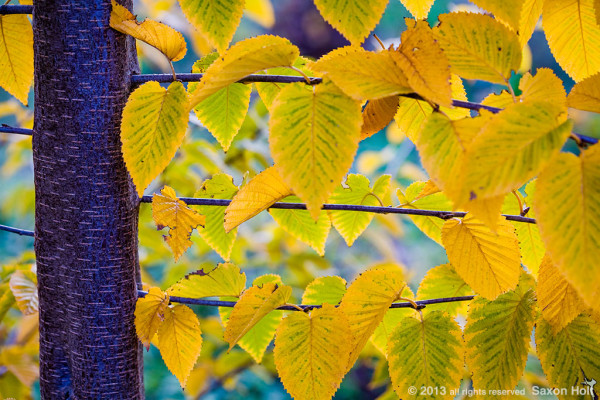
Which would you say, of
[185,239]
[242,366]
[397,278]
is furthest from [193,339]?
[242,366]

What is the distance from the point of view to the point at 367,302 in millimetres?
402

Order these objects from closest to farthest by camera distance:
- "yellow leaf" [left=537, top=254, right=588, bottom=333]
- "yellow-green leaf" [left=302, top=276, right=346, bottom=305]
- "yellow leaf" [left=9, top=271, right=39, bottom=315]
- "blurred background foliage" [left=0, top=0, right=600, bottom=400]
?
"yellow leaf" [left=537, top=254, right=588, bottom=333], "yellow-green leaf" [left=302, top=276, right=346, bottom=305], "yellow leaf" [left=9, top=271, right=39, bottom=315], "blurred background foliage" [left=0, top=0, right=600, bottom=400]

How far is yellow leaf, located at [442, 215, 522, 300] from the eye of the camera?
1.24ft

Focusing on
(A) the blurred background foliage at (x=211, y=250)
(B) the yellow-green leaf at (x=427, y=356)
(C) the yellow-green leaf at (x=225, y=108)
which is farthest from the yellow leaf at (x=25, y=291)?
(B) the yellow-green leaf at (x=427, y=356)

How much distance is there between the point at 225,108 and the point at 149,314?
216 millimetres

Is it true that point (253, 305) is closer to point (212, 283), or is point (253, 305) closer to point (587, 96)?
point (212, 283)

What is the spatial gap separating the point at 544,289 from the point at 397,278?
0.12m

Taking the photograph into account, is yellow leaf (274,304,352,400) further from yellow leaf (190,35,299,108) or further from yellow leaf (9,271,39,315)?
yellow leaf (9,271,39,315)

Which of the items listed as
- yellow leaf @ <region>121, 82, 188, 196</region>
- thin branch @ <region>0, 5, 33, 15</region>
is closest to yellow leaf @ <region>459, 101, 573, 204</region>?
yellow leaf @ <region>121, 82, 188, 196</region>

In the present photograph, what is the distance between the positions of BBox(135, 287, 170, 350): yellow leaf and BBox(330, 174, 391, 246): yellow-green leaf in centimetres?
21

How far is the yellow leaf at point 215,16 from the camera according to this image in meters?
0.36

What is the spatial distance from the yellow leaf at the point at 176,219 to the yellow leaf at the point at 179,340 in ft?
0.21

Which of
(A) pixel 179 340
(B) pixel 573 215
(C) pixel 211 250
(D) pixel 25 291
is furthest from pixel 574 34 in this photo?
(C) pixel 211 250

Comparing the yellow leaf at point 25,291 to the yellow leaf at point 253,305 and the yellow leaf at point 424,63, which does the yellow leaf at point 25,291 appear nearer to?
the yellow leaf at point 253,305
